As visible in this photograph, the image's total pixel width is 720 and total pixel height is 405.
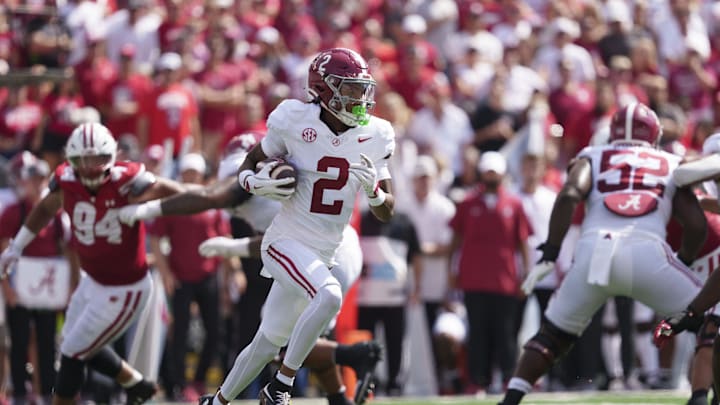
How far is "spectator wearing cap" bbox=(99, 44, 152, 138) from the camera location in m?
12.4

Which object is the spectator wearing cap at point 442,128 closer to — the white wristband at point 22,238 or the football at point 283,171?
the white wristband at point 22,238

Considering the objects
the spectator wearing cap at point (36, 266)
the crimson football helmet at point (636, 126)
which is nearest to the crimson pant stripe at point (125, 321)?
the spectator wearing cap at point (36, 266)

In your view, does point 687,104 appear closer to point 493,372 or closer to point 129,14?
point 493,372

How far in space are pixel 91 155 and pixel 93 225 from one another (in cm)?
40

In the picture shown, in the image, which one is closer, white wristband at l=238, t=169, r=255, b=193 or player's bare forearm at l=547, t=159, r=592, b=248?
white wristband at l=238, t=169, r=255, b=193

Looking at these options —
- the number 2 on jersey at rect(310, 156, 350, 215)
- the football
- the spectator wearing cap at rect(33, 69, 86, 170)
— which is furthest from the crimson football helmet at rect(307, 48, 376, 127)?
the spectator wearing cap at rect(33, 69, 86, 170)

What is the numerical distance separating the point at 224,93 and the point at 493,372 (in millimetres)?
3357

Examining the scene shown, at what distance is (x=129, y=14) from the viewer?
13297 millimetres

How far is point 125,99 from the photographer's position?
12.4 m

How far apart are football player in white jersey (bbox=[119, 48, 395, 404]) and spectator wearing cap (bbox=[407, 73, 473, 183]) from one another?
550 cm

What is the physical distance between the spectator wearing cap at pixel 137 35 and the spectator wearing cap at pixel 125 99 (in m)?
0.64

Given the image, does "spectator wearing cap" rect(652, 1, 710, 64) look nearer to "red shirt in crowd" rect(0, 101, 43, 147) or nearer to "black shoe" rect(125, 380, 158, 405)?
"red shirt in crowd" rect(0, 101, 43, 147)

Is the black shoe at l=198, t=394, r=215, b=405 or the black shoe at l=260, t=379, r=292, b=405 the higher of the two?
the black shoe at l=260, t=379, r=292, b=405

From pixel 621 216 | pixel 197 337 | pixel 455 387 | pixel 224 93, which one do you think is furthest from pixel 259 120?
pixel 621 216
